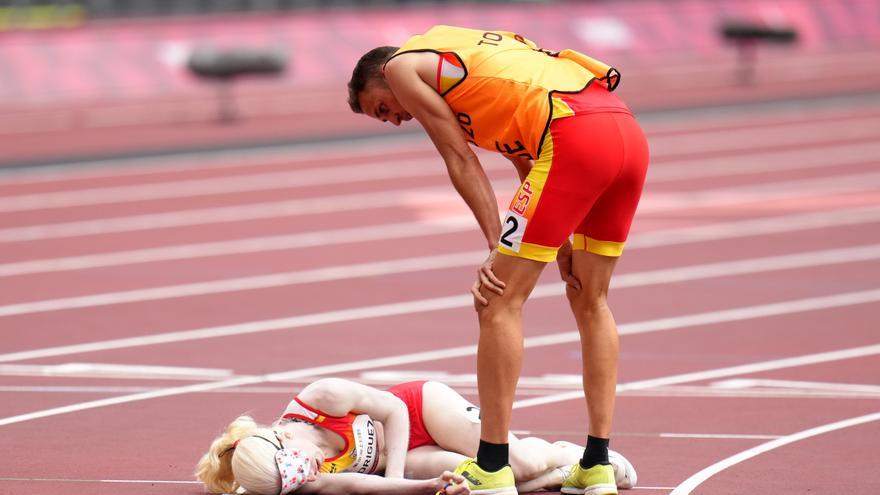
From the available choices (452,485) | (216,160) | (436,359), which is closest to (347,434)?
(452,485)

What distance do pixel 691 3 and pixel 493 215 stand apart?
89.5 ft

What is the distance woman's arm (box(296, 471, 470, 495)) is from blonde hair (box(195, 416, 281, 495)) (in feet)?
0.71

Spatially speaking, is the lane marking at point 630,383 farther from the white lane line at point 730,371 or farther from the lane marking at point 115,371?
the lane marking at point 115,371

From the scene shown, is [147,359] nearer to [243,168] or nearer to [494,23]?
[243,168]

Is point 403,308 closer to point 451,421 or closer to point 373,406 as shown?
point 451,421

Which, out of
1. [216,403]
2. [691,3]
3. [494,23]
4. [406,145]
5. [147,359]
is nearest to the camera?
[216,403]

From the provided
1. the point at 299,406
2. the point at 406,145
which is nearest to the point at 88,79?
the point at 406,145

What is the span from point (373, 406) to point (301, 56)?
76.1 ft

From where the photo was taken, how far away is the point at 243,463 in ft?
19.8

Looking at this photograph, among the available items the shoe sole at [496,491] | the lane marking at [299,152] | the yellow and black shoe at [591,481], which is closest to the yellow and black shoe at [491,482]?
the shoe sole at [496,491]

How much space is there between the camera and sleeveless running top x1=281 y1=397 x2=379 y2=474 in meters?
6.36

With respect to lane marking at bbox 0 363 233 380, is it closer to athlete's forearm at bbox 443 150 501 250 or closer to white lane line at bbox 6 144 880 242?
athlete's forearm at bbox 443 150 501 250

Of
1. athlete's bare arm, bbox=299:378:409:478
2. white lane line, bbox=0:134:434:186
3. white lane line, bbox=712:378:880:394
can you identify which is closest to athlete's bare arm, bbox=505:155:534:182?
athlete's bare arm, bbox=299:378:409:478

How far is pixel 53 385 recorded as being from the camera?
8945mm
